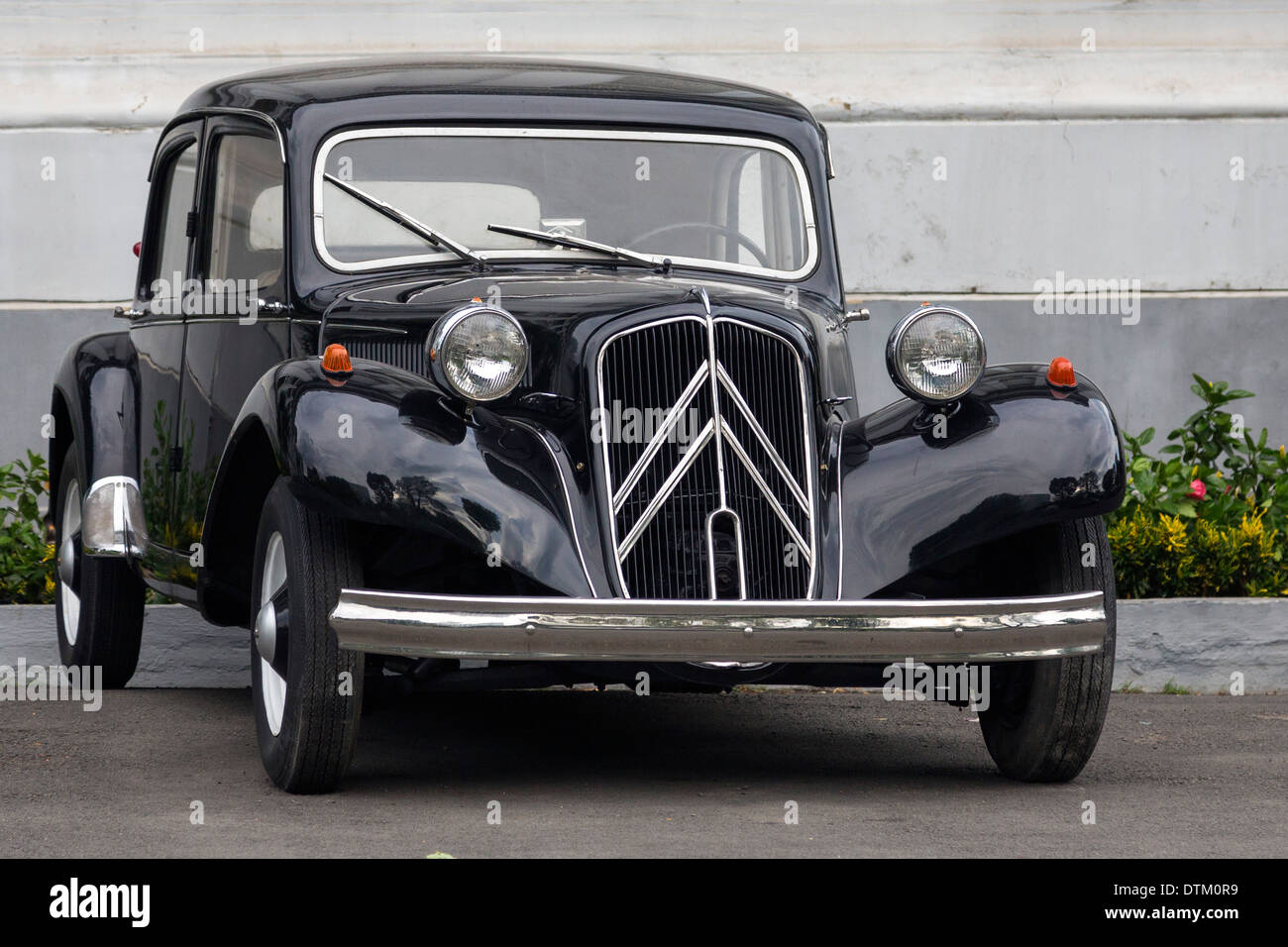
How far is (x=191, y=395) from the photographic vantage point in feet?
20.0

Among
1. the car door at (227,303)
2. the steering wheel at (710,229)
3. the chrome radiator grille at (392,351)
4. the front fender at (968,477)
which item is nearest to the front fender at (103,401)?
the car door at (227,303)

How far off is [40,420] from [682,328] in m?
4.84

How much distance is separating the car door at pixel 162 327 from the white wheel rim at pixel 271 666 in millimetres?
1187

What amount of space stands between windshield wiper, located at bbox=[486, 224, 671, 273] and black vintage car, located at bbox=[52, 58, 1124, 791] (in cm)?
2

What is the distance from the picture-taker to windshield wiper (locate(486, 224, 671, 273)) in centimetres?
550

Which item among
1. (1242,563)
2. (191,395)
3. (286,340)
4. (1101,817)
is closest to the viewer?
(1101,817)

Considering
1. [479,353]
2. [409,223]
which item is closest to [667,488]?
[479,353]

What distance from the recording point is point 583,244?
5.52 metres

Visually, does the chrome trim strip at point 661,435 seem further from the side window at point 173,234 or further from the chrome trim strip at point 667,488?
the side window at point 173,234

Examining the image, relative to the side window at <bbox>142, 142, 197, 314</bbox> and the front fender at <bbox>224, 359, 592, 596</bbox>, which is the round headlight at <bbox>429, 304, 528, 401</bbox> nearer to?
the front fender at <bbox>224, 359, 592, 596</bbox>

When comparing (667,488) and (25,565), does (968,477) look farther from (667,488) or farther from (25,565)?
(25,565)

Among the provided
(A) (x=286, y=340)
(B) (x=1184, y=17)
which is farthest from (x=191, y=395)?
(B) (x=1184, y=17)

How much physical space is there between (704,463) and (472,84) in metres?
1.67

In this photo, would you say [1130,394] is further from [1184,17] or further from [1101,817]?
[1101,817]
